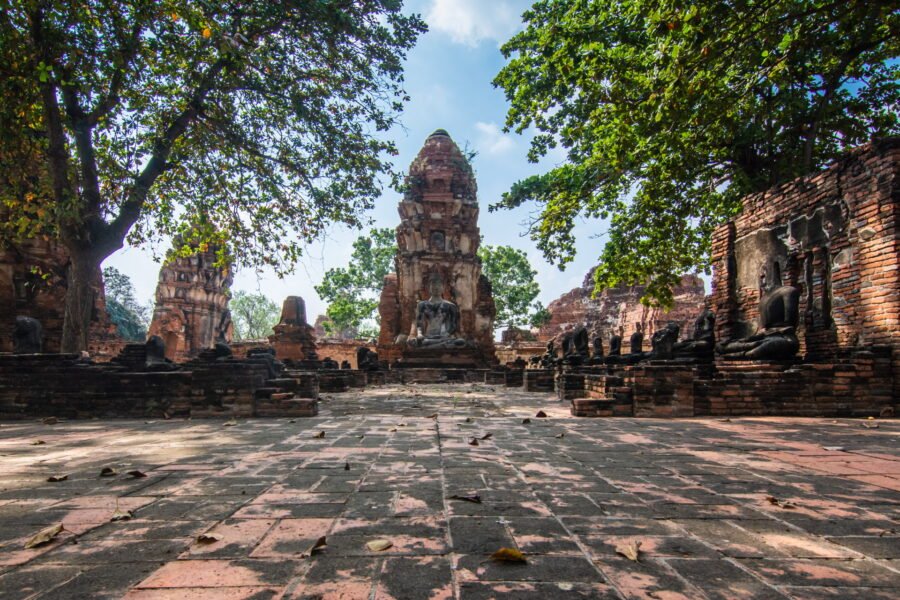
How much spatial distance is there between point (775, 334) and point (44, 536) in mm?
8644

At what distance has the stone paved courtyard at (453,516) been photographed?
1.76 meters

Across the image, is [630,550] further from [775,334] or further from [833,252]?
[833,252]

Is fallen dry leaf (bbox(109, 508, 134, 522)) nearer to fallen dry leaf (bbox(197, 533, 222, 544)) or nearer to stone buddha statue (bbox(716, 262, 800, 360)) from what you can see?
fallen dry leaf (bbox(197, 533, 222, 544))

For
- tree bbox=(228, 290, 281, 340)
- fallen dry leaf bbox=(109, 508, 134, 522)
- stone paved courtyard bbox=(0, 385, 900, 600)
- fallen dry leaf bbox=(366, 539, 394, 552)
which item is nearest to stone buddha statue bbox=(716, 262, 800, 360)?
stone paved courtyard bbox=(0, 385, 900, 600)

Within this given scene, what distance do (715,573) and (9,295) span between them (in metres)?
17.3

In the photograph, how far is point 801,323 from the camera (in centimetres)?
906

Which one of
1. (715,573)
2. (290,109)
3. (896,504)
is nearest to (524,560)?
(715,573)

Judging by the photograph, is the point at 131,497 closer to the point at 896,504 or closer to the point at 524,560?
the point at 524,560

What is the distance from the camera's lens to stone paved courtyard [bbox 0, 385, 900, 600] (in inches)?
69.4

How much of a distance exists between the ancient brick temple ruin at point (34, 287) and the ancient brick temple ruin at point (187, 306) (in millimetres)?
11459

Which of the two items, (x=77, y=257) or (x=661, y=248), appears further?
(x=661, y=248)

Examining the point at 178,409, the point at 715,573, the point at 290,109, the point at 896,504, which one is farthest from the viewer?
the point at 290,109

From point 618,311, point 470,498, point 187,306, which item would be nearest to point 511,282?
point 618,311

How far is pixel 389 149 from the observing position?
11.0 meters
